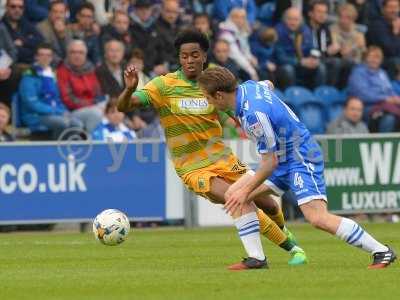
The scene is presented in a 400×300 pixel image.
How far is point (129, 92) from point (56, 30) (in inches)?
362

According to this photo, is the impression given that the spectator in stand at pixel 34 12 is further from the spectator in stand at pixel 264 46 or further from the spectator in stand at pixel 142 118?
→ the spectator in stand at pixel 264 46

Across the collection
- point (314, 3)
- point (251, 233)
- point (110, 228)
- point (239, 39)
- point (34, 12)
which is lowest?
point (110, 228)

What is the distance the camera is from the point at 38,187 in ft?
63.4

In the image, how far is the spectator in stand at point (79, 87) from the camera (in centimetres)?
2088

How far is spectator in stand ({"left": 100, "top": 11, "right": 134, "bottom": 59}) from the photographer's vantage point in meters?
22.2

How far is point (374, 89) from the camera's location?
79.3 feet

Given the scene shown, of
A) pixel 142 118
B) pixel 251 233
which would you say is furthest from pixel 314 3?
pixel 251 233

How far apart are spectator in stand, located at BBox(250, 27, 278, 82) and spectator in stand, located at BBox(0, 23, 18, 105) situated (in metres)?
5.28

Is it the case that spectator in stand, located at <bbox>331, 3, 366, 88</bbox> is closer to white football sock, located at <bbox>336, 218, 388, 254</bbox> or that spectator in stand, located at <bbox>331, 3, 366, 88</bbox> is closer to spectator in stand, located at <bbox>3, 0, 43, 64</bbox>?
spectator in stand, located at <bbox>3, 0, 43, 64</bbox>

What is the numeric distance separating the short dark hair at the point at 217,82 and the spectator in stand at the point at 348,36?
14016 mm

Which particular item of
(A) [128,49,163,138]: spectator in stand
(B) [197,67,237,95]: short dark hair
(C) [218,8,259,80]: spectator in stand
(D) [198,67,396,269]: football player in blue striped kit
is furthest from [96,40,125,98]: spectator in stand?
(B) [197,67,237,95]: short dark hair

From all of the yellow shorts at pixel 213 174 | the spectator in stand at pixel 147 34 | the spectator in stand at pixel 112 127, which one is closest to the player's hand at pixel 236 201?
the yellow shorts at pixel 213 174

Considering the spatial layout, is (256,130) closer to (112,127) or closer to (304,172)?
(304,172)

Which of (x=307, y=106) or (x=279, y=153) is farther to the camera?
(x=307, y=106)
